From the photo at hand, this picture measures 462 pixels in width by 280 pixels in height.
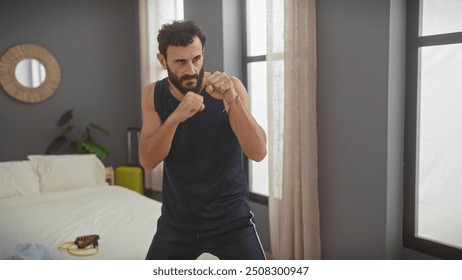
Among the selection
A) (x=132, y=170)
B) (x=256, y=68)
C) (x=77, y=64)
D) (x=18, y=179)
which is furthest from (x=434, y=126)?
(x=18, y=179)

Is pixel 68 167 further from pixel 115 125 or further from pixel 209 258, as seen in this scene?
pixel 209 258

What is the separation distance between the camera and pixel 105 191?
169 centimetres

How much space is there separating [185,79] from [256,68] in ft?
1.39

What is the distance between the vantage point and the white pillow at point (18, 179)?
1390 millimetres

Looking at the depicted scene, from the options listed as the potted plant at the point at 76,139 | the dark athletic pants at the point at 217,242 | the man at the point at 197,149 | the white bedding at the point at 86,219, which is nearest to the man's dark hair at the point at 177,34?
the man at the point at 197,149

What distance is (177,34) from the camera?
0.90 meters

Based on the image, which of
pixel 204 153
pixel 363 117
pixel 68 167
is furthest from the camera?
pixel 68 167

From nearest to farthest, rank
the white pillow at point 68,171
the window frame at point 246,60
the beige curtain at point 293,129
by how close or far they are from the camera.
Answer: the window frame at point 246,60, the beige curtain at point 293,129, the white pillow at point 68,171

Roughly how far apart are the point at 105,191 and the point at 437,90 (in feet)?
4.22

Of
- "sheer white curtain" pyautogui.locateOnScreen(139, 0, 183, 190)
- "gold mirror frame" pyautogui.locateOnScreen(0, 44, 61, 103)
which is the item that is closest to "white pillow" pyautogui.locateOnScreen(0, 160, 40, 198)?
"gold mirror frame" pyautogui.locateOnScreen(0, 44, 61, 103)

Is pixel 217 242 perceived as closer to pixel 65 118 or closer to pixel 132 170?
pixel 132 170

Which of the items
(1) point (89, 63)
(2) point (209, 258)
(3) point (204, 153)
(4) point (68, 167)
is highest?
(1) point (89, 63)

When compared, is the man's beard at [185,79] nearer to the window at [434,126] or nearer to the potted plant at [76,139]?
the potted plant at [76,139]

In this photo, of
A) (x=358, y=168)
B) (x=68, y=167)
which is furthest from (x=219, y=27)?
(x=68, y=167)
